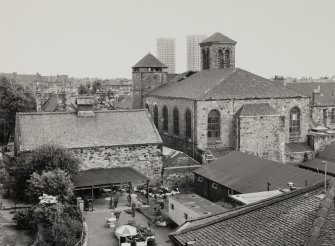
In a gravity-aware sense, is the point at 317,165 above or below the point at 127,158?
below

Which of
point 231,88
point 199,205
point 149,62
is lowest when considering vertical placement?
point 199,205

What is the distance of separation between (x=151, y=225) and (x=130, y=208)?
3.60m

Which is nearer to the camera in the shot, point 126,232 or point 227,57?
point 126,232

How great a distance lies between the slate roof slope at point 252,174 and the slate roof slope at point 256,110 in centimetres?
824

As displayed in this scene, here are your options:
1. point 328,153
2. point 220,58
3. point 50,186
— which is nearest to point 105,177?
point 50,186

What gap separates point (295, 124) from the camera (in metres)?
48.7

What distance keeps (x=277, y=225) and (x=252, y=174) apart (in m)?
21.7

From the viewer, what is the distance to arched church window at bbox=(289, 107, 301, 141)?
158 ft

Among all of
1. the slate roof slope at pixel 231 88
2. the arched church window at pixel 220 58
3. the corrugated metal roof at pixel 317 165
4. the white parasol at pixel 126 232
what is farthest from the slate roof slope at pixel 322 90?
the white parasol at pixel 126 232

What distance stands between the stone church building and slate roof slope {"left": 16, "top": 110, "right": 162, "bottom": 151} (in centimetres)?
617

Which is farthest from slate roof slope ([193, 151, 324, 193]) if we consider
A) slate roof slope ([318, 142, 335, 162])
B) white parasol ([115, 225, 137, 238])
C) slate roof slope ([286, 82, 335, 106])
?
slate roof slope ([286, 82, 335, 106])

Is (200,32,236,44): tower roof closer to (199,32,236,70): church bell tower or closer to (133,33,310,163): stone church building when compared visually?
(199,32,236,70): church bell tower

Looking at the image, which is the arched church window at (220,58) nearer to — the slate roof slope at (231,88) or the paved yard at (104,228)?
the slate roof slope at (231,88)

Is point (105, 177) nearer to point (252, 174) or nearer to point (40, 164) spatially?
point (40, 164)
